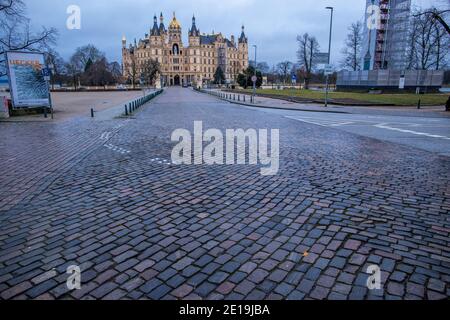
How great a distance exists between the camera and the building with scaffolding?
6561cm

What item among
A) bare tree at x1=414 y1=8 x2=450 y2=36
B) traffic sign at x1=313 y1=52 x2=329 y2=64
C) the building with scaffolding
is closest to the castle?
the building with scaffolding

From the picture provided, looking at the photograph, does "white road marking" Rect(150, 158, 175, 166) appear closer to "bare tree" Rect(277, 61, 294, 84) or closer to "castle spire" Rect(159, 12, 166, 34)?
"bare tree" Rect(277, 61, 294, 84)

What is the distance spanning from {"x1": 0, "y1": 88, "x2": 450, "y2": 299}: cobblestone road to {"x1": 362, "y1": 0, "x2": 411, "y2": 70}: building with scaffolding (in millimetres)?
68458

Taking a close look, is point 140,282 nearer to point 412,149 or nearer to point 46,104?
point 412,149

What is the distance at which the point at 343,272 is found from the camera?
3463 millimetres

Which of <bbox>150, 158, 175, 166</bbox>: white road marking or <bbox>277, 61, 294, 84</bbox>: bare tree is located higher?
<bbox>277, 61, 294, 84</bbox>: bare tree

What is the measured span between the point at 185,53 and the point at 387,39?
109 meters

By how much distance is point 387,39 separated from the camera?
6731 centimetres

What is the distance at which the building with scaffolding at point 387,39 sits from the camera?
65.6 meters

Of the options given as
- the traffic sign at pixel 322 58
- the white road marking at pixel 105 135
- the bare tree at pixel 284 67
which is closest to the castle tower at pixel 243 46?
the bare tree at pixel 284 67

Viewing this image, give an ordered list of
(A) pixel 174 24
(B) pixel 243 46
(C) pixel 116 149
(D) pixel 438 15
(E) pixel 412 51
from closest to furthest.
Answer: (C) pixel 116 149
(D) pixel 438 15
(E) pixel 412 51
(A) pixel 174 24
(B) pixel 243 46

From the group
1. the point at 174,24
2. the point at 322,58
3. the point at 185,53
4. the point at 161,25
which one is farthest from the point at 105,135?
the point at 161,25

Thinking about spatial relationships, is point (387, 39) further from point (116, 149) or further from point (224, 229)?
point (224, 229)
